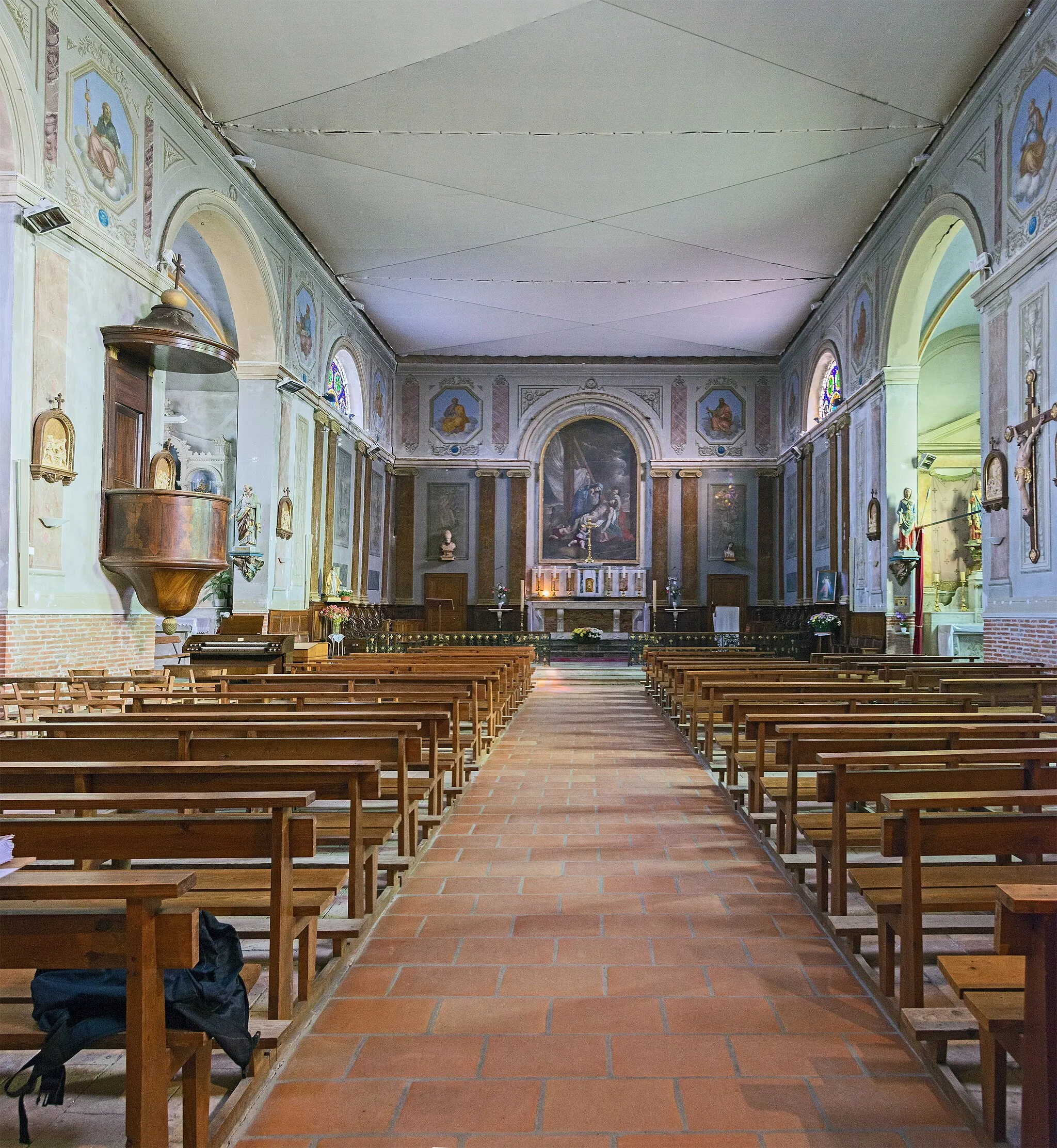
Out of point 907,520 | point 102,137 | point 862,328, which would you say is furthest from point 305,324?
point 907,520

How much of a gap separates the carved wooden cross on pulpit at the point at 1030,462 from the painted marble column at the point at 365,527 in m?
13.5

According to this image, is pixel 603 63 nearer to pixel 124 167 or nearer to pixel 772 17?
pixel 772 17

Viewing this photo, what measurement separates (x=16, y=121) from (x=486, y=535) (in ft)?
53.6

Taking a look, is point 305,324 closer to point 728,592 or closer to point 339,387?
point 339,387

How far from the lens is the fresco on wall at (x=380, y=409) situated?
70.6 ft

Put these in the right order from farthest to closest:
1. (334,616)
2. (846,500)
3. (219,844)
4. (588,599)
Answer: (588,599), (846,500), (334,616), (219,844)

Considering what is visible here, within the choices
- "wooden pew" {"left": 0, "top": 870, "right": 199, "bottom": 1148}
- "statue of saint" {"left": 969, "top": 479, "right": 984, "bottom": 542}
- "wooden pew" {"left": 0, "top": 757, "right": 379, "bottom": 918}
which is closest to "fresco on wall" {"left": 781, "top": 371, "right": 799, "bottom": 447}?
"statue of saint" {"left": 969, "top": 479, "right": 984, "bottom": 542}

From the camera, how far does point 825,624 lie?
1647 cm

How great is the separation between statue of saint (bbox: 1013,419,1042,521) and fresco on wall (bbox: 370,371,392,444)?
14411 mm

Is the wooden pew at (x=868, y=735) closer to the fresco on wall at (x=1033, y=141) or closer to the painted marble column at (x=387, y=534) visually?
the fresco on wall at (x=1033, y=141)

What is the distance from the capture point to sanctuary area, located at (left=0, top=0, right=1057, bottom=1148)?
2303 millimetres

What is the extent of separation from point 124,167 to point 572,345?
1399 cm

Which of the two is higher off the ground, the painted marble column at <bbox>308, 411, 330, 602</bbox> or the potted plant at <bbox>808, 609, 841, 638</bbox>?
the painted marble column at <bbox>308, 411, 330, 602</bbox>

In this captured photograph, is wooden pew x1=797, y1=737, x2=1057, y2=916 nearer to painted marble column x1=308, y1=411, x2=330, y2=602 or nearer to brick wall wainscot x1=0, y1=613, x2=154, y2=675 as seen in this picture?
brick wall wainscot x1=0, y1=613, x2=154, y2=675
